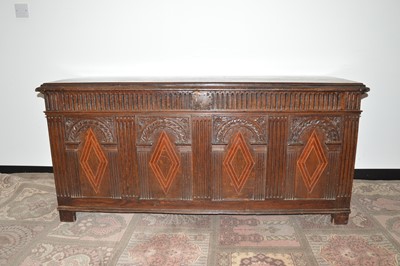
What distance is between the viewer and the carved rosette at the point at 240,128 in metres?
1.84

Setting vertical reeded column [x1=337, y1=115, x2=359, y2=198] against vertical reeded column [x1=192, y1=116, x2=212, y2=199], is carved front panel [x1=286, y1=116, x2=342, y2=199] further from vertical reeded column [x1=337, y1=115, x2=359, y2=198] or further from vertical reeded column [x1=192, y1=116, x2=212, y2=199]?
vertical reeded column [x1=192, y1=116, x2=212, y2=199]

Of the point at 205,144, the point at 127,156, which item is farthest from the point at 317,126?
the point at 127,156

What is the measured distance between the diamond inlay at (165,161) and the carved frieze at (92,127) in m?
0.27

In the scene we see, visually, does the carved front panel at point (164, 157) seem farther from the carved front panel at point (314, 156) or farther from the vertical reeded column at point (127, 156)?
the carved front panel at point (314, 156)

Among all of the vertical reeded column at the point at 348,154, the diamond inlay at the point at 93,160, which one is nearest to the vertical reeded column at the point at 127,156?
the diamond inlay at the point at 93,160

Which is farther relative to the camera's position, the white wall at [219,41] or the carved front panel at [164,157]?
the white wall at [219,41]

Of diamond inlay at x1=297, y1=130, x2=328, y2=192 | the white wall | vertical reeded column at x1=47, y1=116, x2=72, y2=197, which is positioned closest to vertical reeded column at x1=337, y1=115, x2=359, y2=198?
diamond inlay at x1=297, y1=130, x2=328, y2=192

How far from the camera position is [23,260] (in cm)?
169

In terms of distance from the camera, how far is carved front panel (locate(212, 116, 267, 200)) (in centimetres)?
185

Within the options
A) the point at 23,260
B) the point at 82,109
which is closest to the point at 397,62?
the point at 82,109

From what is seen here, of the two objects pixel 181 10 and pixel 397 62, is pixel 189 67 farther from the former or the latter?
pixel 397 62

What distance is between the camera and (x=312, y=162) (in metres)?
1.89

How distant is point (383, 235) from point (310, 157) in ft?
2.06

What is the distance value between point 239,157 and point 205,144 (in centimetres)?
21
